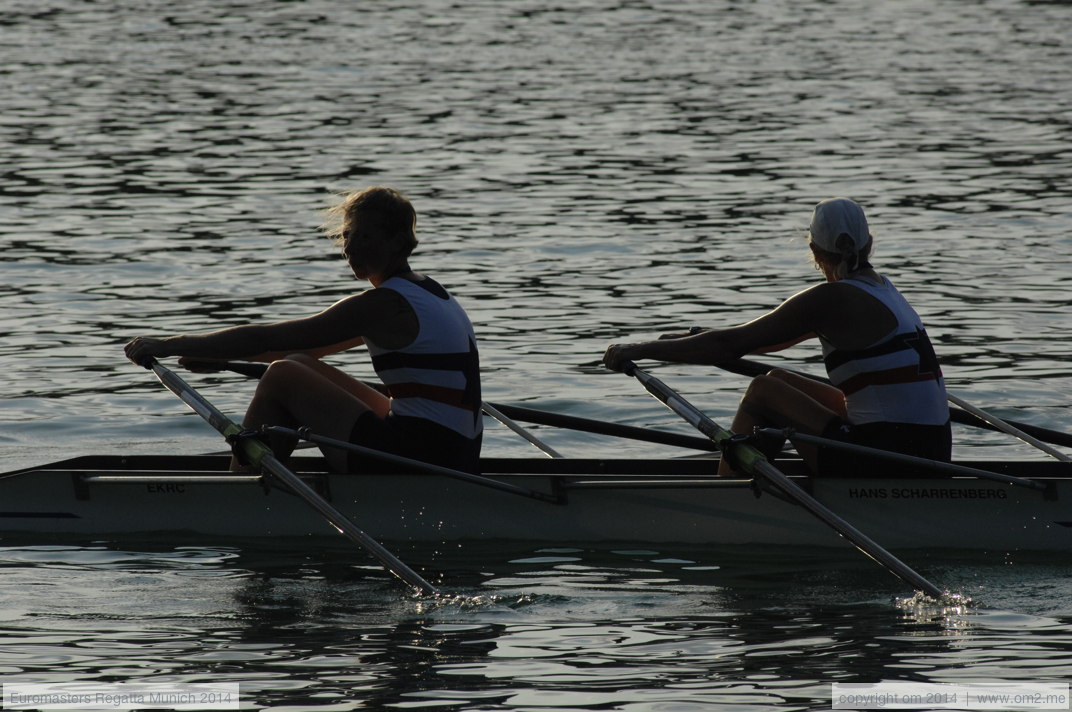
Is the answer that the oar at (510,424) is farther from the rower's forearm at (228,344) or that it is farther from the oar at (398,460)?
the rower's forearm at (228,344)

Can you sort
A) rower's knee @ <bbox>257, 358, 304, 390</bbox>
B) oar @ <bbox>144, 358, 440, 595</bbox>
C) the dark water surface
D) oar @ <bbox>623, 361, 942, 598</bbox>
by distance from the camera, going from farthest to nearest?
rower's knee @ <bbox>257, 358, 304, 390</bbox>
oar @ <bbox>144, 358, 440, 595</bbox>
oar @ <bbox>623, 361, 942, 598</bbox>
the dark water surface

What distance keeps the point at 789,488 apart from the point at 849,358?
0.73m

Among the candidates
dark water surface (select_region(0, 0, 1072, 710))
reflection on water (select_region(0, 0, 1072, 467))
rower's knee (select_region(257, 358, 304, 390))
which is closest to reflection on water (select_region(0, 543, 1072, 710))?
dark water surface (select_region(0, 0, 1072, 710))

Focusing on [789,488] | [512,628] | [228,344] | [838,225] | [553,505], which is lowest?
[512,628]

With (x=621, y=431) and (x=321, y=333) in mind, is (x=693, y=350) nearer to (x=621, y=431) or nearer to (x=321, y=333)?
(x=621, y=431)

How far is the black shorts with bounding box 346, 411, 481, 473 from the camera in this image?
8.41 m

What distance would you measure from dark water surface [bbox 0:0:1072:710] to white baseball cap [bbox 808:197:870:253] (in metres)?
1.55

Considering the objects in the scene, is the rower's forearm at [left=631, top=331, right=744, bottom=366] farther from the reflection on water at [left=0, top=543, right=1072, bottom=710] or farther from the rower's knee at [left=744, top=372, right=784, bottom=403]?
the reflection on water at [left=0, top=543, right=1072, bottom=710]

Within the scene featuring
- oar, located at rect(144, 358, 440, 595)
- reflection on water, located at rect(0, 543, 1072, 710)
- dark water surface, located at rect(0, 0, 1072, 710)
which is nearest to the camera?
reflection on water, located at rect(0, 543, 1072, 710)

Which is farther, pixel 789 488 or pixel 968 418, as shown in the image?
Result: pixel 968 418

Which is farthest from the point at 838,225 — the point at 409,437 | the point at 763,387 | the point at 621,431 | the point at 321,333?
the point at 321,333

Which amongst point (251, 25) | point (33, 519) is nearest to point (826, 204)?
point (33, 519)

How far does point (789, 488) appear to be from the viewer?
784 centimetres

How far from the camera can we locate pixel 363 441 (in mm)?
8453
